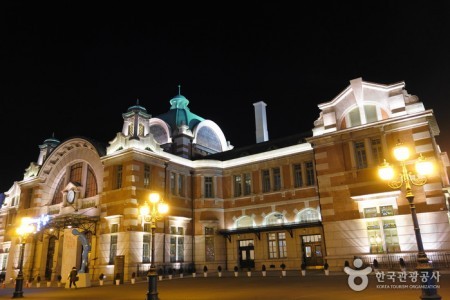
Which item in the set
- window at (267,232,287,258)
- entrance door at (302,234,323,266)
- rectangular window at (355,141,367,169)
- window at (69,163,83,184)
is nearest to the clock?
window at (69,163,83,184)

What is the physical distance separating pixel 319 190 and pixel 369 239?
4.48 m

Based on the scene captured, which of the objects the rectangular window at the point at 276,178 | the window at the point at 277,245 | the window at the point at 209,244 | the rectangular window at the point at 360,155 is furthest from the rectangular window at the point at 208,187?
the rectangular window at the point at 360,155

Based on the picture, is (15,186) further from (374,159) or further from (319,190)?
(374,159)

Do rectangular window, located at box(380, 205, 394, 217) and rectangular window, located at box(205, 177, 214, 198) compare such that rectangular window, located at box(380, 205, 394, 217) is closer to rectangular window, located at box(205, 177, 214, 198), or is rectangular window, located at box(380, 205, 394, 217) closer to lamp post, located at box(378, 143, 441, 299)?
lamp post, located at box(378, 143, 441, 299)

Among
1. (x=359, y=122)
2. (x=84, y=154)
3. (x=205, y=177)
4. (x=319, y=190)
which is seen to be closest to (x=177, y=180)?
(x=205, y=177)

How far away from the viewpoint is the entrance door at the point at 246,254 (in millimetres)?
28892

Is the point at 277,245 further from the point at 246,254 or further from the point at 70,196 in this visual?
the point at 70,196

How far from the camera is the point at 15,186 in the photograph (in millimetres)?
40969

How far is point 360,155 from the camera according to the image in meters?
24.6

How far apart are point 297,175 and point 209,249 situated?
9356 mm

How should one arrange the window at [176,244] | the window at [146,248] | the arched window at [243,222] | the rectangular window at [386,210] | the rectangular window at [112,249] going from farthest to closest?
the arched window at [243,222]
the window at [176,244]
the window at [146,248]
the rectangular window at [112,249]
the rectangular window at [386,210]

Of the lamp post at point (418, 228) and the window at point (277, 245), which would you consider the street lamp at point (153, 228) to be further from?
the window at point (277, 245)

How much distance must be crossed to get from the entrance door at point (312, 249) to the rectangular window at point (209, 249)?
24.5 ft

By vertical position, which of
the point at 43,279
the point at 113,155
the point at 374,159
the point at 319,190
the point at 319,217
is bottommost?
the point at 43,279
